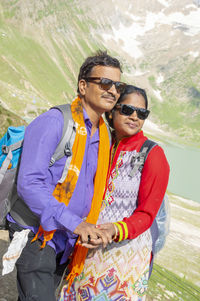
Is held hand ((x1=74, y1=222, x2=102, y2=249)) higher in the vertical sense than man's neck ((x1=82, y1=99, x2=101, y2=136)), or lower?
lower

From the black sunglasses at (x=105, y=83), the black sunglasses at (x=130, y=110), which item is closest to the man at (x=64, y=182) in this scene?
the black sunglasses at (x=105, y=83)

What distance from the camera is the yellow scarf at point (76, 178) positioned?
3.36m

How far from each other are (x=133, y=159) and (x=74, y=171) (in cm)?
72

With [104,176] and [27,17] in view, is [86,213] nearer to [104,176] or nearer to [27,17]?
[104,176]

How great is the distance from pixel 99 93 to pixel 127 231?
5.41 ft

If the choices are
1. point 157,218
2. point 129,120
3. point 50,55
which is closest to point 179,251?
point 157,218

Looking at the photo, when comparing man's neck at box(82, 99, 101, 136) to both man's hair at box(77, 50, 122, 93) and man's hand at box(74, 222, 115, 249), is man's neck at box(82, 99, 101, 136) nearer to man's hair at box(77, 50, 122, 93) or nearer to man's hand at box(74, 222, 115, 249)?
man's hair at box(77, 50, 122, 93)

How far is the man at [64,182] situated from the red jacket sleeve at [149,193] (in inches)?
15.4

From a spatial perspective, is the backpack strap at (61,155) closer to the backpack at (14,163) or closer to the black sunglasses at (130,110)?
the backpack at (14,163)

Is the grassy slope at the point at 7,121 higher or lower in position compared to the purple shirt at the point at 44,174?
higher

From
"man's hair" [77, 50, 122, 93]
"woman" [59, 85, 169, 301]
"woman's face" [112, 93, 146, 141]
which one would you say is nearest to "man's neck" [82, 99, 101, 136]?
"woman's face" [112, 93, 146, 141]

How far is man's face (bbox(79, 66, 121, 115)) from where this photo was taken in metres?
3.73

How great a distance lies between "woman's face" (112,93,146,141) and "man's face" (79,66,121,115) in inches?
7.3

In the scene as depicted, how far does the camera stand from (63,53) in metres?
146
